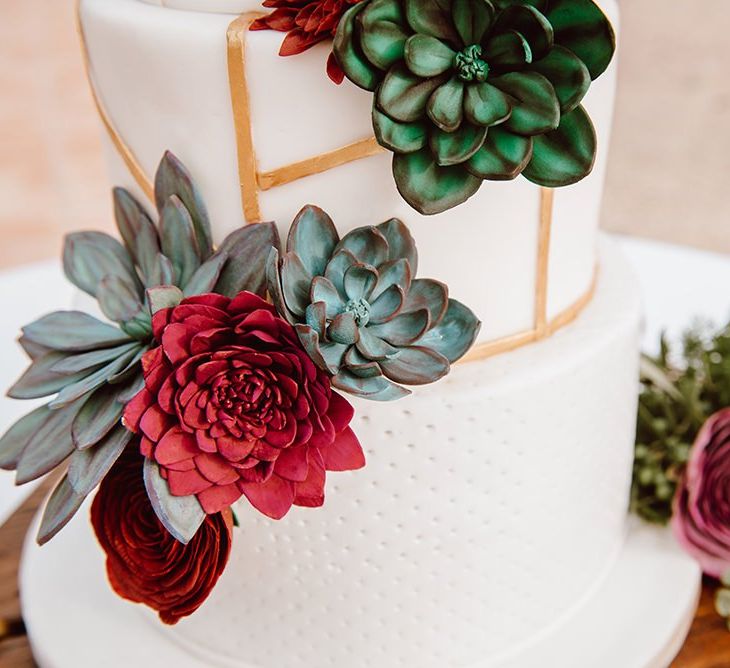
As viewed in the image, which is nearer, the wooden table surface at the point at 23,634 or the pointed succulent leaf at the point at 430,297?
the pointed succulent leaf at the point at 430,297

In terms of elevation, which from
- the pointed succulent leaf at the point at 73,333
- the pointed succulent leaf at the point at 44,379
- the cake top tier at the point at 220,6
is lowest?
the pointed succulent leaf at the point at 44,379

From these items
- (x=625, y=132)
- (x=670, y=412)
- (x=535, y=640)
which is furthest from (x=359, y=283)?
(x=625, y=132)

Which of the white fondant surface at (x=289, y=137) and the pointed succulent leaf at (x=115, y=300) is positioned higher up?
the white fondant surface at (x=289, y=137)

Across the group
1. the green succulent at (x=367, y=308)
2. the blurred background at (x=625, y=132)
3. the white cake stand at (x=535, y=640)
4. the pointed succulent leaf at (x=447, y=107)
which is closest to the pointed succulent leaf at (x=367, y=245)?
the green succulent at (x=367, y=308)

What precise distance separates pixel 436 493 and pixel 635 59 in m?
3.71

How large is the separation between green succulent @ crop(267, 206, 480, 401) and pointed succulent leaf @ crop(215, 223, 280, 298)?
0.04 m

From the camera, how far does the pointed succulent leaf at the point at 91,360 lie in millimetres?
742

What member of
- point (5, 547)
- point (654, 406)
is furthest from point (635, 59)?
point (5, 547)

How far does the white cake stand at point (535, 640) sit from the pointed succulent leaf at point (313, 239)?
0.45 metres

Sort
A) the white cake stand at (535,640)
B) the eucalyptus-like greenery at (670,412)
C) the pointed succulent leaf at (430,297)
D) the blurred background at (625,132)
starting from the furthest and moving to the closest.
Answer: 1. the blurred background at (625,132)
2. the eucalyptus-like greenery at (670,412)
3. the white cake stand at (535,640)
4. the pointed succulent leaf at (430,297)

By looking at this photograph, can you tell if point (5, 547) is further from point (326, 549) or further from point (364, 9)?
point (364, 9)

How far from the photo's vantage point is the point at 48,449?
737 millimetres

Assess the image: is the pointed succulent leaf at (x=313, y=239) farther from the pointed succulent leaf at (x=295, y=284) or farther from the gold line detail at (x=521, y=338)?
the gold line detail at (x=521, y=338)

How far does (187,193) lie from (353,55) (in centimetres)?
20
